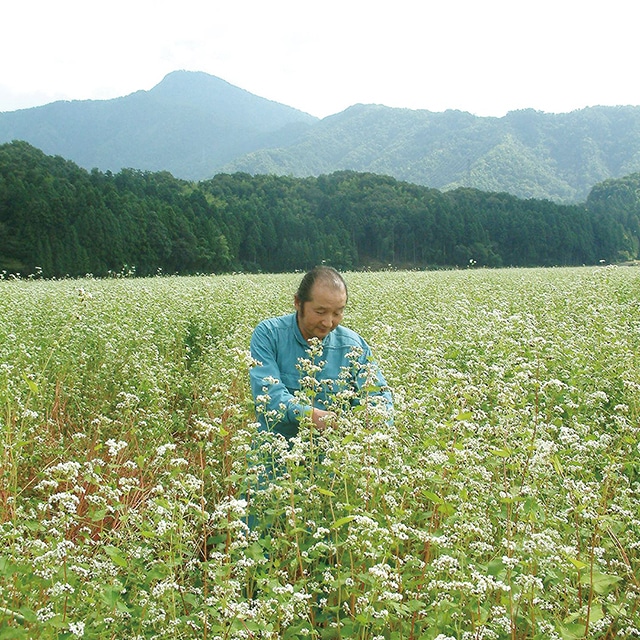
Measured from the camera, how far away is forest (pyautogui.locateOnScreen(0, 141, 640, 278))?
48.3 metres

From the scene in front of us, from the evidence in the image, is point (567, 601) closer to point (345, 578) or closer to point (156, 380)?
point (345, 578)

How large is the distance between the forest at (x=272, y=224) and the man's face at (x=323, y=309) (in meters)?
44.1

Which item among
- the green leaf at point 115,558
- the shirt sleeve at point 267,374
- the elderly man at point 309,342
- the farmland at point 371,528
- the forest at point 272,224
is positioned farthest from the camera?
the forest at point 272,224

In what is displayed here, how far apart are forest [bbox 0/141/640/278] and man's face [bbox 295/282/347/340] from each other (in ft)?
145

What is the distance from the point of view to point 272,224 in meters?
67.3

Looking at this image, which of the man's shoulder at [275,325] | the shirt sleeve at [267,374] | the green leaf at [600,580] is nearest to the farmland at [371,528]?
the green leaf at [600,580]

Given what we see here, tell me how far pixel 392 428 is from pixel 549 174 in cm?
18159

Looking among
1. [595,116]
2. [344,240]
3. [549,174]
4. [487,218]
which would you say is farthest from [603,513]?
[595,116]

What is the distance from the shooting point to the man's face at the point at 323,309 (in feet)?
15.3

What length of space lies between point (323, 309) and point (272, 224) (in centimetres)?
6369

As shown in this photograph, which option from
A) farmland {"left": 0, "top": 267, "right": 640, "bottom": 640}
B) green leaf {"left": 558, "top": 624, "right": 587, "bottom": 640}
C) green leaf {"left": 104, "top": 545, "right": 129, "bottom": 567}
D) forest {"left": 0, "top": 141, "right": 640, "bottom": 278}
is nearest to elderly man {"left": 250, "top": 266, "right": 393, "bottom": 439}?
farmland {"left": 0, "top": 267, "right": 640, "bottom": 640}

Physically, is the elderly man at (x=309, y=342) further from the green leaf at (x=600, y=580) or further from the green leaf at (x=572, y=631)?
the green leaf at (x=572, y=631)

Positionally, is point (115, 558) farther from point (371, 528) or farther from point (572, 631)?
point (572, 631)

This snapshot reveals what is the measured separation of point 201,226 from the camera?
2315 inches
